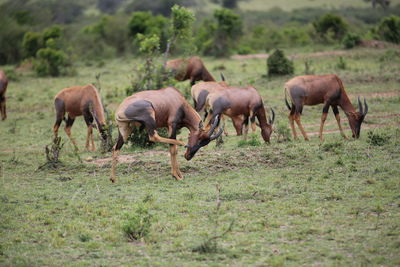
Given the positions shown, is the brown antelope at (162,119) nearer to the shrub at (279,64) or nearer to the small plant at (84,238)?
the small plant at (84,238)

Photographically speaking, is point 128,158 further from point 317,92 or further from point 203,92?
point 317,92

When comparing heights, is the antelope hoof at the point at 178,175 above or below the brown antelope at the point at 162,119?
below

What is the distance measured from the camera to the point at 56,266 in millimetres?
7211

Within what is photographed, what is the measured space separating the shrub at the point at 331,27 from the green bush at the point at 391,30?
3067 millimetres

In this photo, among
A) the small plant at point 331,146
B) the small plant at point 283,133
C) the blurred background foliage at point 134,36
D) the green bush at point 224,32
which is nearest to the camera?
the small plant at point 331,146

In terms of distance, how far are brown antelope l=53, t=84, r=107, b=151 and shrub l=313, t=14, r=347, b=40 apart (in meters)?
24.0

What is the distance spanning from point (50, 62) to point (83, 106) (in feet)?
51.2

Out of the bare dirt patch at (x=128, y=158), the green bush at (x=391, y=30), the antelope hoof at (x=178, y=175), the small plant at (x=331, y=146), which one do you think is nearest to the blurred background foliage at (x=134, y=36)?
the green bush at (x=391, y=30)

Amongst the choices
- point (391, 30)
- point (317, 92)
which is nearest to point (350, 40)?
point (391, 30)

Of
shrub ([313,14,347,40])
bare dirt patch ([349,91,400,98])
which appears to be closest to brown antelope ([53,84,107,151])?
bare dirt patch ([349,91,400,98])

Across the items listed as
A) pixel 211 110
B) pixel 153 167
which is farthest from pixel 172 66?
pixel 153 167

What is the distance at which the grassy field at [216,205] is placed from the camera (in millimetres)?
7469

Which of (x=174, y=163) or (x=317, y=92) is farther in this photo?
(x=317, y=92)

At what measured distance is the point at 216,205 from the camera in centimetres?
944
